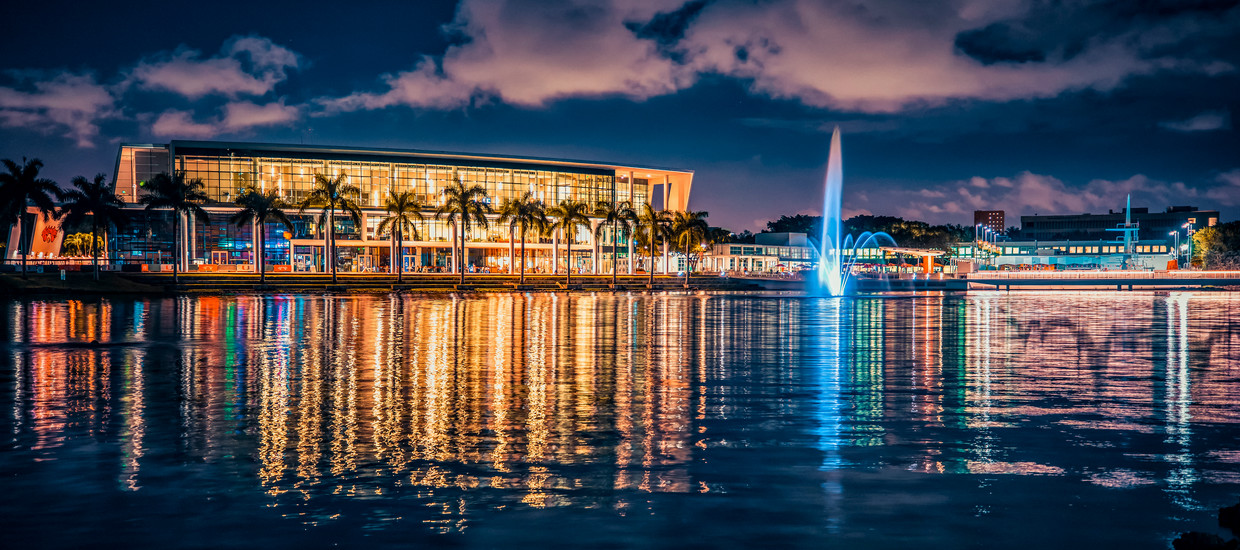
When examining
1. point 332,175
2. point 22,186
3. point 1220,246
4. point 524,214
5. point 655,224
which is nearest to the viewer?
point 22,186

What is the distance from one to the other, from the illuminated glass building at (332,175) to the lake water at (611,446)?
3301 inches

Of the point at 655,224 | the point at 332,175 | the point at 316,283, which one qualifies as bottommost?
the point at 316,283

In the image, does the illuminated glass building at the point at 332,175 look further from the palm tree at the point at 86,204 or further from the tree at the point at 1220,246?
the tree at the point at 1220,246

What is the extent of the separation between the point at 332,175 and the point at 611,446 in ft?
376

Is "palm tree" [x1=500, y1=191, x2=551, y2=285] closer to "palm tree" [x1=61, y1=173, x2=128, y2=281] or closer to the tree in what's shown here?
"palm tree" [x1=61, y1=173, x2=128, y2=281]

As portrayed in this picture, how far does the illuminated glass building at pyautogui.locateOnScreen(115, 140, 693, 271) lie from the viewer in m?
114

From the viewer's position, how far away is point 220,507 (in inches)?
360

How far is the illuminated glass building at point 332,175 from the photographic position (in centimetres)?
11369

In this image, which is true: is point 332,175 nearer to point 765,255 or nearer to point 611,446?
point 765,255

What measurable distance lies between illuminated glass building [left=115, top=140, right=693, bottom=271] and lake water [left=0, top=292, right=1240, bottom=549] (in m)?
83.8

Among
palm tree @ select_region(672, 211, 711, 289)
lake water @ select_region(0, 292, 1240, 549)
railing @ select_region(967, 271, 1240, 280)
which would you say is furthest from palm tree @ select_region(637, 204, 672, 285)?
lake water @ select_region(0, 292, 1240, 549)

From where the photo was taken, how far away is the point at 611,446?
482 inches

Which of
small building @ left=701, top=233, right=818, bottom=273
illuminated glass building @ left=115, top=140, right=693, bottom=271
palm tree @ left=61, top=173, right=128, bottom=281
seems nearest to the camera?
palm tree @ left=61, top=173, right=128, bottom=281

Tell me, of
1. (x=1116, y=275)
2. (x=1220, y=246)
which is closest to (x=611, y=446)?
(x=1116, y=275)
